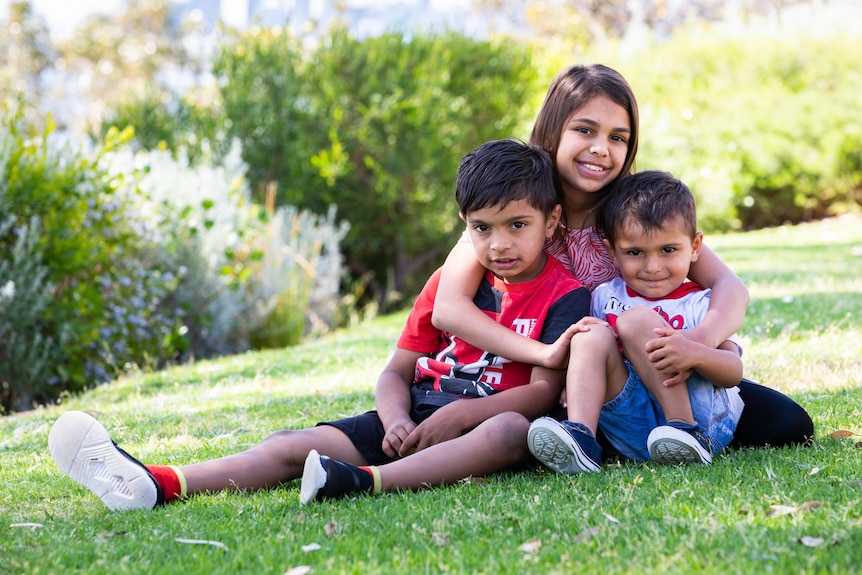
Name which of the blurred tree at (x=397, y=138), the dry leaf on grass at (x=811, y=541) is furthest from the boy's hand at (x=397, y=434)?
the blurred tree at (x=397, y=138)

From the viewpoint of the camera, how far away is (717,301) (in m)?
3.02

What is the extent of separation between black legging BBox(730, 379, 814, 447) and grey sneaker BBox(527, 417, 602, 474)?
1.93 feet

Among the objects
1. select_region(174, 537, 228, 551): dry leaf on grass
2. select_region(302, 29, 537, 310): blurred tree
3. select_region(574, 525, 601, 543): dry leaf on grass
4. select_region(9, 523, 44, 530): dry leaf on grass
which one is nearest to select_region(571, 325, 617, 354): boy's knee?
select_region(574, 525, 601, 543): dry leaf on grass

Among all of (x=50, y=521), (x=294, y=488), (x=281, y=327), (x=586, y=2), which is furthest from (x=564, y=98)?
(x=586, y=2)

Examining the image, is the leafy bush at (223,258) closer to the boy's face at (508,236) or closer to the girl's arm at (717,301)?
the boy's face at (508,236)

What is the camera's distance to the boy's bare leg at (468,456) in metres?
2.80

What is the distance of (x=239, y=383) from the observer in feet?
17.4

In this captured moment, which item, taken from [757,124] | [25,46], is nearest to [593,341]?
[757,124]

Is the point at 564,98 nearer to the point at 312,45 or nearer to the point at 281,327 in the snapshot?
the point at 281,327

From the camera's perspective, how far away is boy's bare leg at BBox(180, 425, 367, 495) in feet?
9.30

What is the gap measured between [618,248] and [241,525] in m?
1.51

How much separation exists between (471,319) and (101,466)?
1.22 m

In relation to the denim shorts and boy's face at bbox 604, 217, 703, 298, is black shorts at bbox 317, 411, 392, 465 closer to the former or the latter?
the denim shorts

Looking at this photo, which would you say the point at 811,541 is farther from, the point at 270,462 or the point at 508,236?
the point at 270,462
